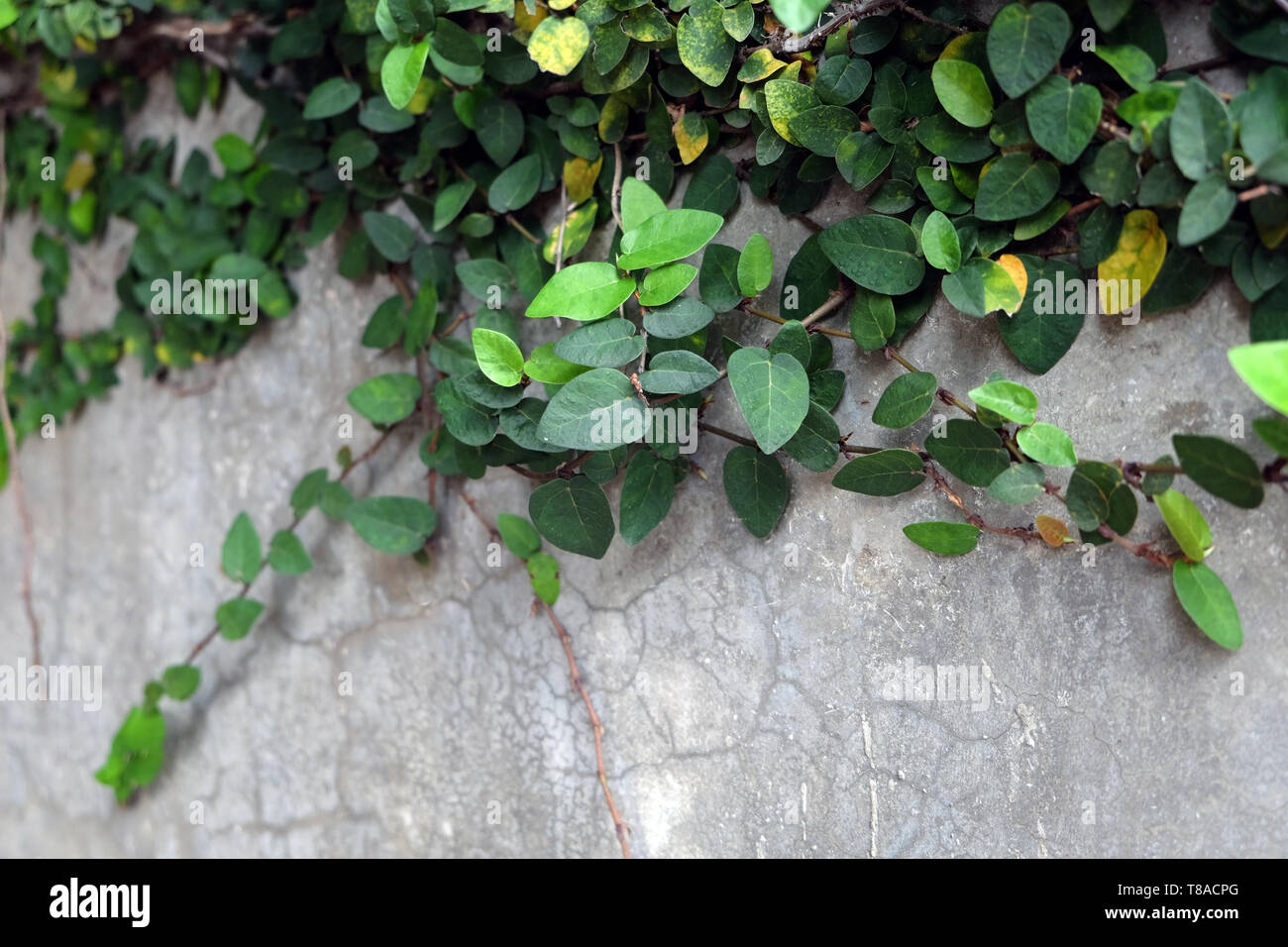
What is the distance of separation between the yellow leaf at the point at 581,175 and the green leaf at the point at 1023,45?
15.5 inches

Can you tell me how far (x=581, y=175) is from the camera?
94cm

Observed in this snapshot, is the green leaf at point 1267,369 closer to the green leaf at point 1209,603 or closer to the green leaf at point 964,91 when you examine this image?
the green leaf at point 1209,603

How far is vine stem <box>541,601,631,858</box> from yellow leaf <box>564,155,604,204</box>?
0.43 metres

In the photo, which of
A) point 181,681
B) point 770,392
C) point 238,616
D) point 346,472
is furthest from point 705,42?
point 181,681

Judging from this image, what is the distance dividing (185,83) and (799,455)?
104 cm

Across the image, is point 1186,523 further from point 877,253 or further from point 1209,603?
point 877,253

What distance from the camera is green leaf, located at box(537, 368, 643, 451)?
77 cm

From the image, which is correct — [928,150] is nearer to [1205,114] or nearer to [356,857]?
[1205,114]

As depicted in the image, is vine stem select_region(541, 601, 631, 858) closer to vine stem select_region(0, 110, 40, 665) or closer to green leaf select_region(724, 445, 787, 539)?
green leaf select_region(724, 445, 787, 539)

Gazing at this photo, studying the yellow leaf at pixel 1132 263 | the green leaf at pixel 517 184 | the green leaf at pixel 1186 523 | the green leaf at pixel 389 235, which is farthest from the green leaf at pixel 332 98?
the green leaf at pixel 1186 523

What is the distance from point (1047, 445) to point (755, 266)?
28 centimetres

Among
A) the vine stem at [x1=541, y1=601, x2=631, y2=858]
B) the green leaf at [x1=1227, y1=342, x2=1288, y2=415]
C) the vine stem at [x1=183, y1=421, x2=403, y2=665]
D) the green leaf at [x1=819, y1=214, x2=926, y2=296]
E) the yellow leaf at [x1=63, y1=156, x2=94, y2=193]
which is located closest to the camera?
the green leaf at [x1=1227, y1=342, x2=1288, y2=415]

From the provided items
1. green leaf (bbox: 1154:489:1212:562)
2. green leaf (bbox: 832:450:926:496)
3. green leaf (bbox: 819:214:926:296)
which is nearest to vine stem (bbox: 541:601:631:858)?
green leaf (bbox: 832:450:926:496)

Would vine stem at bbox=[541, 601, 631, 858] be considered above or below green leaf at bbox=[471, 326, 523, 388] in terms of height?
below
